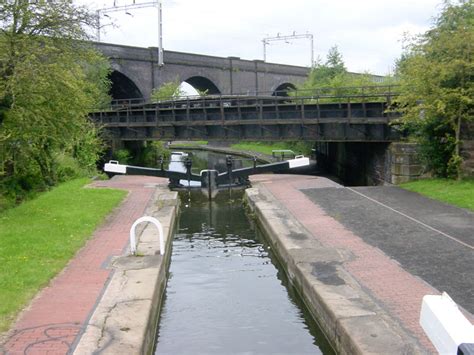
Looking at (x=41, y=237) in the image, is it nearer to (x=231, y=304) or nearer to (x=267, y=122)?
(x=231, y=304)

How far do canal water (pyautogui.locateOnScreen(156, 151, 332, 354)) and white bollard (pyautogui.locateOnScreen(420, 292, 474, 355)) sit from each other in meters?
3.92

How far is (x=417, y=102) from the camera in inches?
763

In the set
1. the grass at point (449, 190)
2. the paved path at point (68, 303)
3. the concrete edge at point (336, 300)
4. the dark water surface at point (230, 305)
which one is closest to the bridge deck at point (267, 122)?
the grass at point (449, 190)

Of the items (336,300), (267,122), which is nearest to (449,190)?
(336,300)

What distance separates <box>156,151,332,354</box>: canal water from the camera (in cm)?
657

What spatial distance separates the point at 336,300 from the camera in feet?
22.1

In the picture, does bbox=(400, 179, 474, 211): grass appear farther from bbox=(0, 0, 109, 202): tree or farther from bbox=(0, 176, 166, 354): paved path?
bbox=(0, 0, 109, 202): tree

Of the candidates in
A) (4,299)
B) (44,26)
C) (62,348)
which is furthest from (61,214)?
(62,348)

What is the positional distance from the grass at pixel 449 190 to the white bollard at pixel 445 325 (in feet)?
37.3

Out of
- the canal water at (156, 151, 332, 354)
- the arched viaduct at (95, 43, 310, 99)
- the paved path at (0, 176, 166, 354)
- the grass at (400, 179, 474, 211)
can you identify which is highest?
the arched viaduct at (95, 43, 310, 99)

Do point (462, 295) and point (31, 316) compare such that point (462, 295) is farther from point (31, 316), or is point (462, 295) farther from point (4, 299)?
point (4, 299)

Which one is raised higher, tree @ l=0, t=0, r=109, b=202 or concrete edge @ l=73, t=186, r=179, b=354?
tree @ l=0, t=0, r=109, b=202

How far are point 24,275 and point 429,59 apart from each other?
14262 mm

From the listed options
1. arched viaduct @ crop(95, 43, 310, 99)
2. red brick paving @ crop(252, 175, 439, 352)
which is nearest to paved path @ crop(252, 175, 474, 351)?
red brick paving @ crop(252, 175, 439, 352)
